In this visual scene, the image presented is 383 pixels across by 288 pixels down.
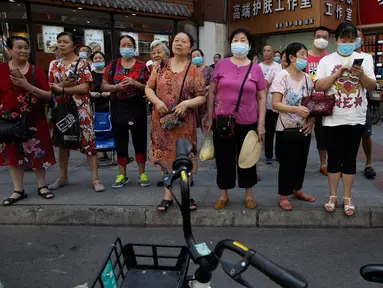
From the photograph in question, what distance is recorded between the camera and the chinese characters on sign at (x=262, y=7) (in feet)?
39.0

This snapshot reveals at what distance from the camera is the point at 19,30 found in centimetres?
825

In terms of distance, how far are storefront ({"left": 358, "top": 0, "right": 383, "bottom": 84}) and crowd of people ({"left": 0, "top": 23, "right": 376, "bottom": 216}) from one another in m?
8.37

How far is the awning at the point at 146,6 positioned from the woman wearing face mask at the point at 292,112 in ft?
20.6

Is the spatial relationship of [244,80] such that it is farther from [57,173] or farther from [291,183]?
[57,173]

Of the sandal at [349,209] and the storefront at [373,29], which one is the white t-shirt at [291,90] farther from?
the storefront at [373,29]

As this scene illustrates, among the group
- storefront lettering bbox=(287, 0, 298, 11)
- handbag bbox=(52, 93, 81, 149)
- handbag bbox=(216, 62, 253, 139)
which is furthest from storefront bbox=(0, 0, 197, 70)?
handbag bbox=(216, 62, 253, 139)

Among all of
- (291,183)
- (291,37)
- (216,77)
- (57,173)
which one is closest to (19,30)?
(57,173)

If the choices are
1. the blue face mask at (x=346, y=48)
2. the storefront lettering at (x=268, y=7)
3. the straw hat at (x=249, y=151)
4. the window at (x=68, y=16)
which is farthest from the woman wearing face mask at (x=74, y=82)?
the storefront lettering at (x=268, y=7)

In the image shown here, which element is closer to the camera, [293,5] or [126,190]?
[126,190]

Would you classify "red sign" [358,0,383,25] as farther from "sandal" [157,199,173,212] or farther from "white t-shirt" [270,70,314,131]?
"sandal" [157,199,173,212]

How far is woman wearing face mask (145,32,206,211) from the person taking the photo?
3637 mm

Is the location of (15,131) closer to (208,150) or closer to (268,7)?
(208,150)

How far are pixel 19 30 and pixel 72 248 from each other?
6.49 meters

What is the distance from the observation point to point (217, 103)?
3.71 metres
